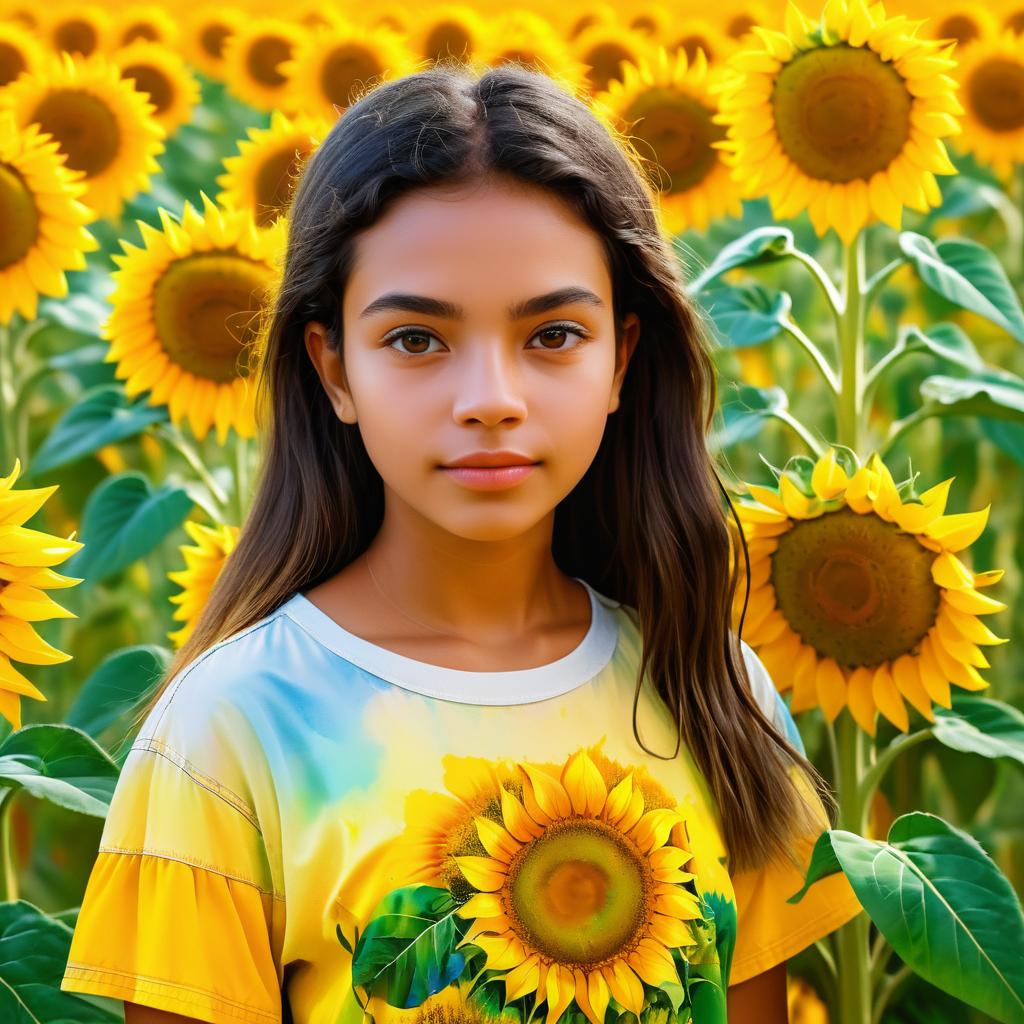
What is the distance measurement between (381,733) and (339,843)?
87mm

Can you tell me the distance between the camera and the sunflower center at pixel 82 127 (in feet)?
9.18

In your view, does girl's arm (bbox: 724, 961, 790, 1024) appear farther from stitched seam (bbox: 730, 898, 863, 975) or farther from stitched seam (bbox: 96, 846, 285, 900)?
stitched seam (bbox: 96, 846, 285, 900)

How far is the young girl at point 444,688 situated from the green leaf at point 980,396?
0.56 metres

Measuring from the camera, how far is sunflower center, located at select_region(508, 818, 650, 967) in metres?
1.27

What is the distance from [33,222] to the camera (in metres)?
2.23

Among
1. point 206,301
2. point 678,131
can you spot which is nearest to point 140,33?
point 678,131

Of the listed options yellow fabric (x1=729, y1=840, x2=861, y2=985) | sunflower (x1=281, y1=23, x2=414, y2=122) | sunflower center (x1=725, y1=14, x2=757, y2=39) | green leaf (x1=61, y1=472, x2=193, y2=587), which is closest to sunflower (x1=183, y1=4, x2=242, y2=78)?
sunflower (x1=281, y1=23, x2=414, y2=122)

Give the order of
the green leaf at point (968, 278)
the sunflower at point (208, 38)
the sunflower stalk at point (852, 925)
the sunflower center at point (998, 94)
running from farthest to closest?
the sunflower at point (208, 38) < the sunflower center at point (998, 94) < the green leaf at point (968, 278) < the sunflower stalk at point (852, 925)

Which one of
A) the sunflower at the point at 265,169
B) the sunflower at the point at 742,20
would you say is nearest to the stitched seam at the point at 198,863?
the sunflower at the point at 265,169

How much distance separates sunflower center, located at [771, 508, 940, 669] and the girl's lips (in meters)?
0.58

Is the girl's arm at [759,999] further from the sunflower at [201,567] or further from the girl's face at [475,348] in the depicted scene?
the sunflower at [201,567]

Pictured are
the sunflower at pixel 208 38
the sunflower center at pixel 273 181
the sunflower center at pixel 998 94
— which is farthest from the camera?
the sunflower at pixel 208 38

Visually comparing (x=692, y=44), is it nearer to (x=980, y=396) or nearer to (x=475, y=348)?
(x=980, y=396)

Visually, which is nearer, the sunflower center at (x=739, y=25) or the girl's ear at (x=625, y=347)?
the girl's ear at (x=625, y=347)
